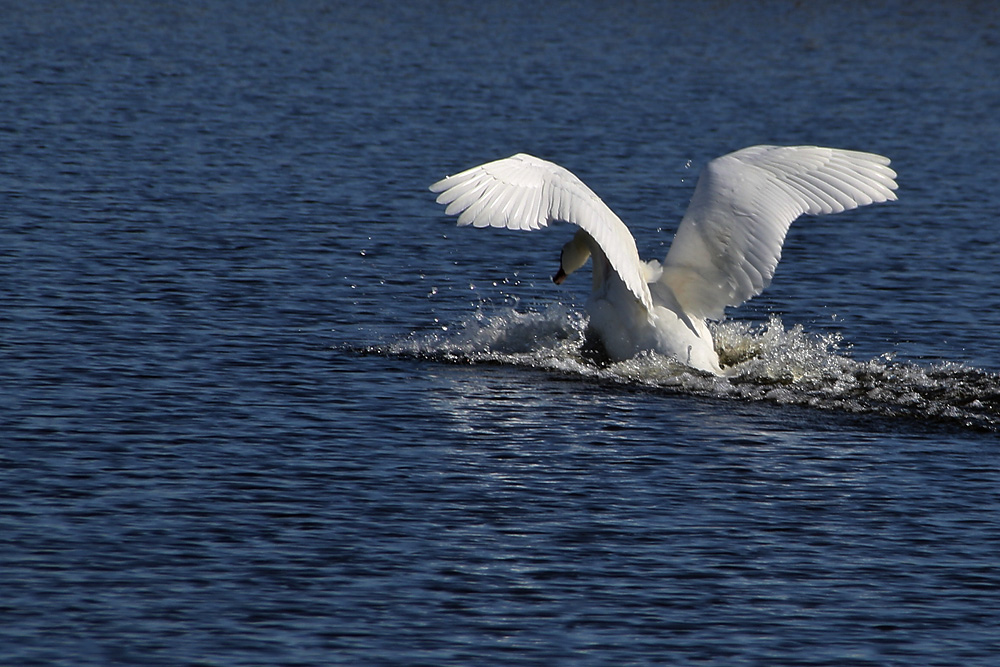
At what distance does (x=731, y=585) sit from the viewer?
922cm

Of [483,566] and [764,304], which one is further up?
[764,304]

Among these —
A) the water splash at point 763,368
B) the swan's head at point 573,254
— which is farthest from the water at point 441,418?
the swan's head at point 573,254

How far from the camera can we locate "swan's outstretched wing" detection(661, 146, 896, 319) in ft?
44.9

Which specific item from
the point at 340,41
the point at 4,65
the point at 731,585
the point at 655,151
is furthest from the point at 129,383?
the point at 340,41

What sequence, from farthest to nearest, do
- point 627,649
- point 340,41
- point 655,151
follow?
point 340,41 < point 655,151 < point 627,649

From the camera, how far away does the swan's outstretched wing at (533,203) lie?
38.3 feet

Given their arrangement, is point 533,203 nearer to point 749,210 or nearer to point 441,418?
point 441,418

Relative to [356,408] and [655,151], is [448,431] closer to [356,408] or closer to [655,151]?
[356,408]

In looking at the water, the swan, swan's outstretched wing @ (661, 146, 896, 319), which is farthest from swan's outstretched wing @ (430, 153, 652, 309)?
the water

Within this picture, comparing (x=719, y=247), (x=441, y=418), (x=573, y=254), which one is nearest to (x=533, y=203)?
(x=441, y=418)

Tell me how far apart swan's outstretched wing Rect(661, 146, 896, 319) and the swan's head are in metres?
0.87

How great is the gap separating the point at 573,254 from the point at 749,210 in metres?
1.65

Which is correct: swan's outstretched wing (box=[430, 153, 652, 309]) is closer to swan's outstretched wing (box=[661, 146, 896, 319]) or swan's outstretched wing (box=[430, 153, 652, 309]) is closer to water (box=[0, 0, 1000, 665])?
swan's outstretched wing (box=[661, 146, 896, 319])

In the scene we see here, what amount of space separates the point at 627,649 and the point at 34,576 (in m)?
2.98
